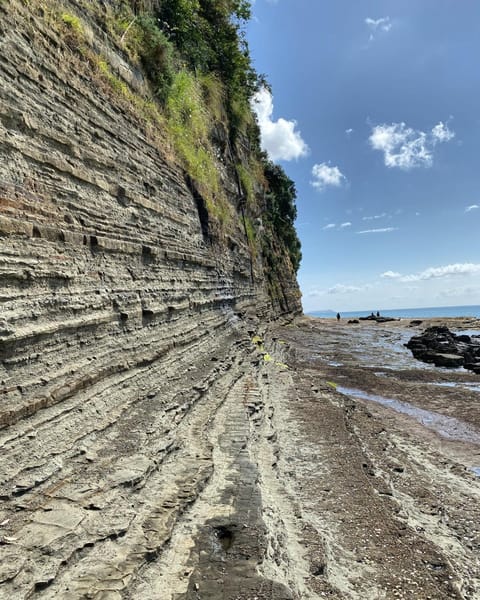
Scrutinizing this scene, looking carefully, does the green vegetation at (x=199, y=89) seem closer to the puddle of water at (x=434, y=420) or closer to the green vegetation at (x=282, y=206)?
the green vegetation at (x=282, y=206)

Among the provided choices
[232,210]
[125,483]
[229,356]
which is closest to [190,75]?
[232,210]

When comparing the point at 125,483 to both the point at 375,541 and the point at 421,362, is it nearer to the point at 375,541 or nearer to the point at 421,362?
the point at 375,541

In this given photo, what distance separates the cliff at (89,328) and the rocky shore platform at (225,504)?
0.03 m

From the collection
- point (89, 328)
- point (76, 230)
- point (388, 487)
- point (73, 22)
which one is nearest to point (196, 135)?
point (73, 22)

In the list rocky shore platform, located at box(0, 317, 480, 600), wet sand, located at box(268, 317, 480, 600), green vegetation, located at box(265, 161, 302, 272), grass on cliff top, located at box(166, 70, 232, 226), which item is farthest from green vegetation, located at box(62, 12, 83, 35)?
green vegetation, located at box(265, 161, 302, 272)

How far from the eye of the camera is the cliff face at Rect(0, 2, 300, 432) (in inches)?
207

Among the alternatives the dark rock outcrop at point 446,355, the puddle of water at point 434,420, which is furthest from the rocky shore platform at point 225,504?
the dark rock outcrop at point 446,355

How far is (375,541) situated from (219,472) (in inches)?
90.6

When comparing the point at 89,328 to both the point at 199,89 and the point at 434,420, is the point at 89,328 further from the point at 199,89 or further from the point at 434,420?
the point at 199,89

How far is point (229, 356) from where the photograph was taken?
12.2 meters

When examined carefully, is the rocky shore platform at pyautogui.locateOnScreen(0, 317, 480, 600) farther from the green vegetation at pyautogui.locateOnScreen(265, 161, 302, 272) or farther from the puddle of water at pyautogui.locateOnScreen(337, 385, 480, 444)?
the green vegetation at pyautogui.locateOnScreen(265, 161, 302, 272)

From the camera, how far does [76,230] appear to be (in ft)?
21.8

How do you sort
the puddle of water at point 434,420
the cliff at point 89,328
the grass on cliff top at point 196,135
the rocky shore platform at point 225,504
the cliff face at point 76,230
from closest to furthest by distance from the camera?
the rocky shore platform at point 225,504 → the cliff at point 89,328 → the cliff face at point 76,230 → the puddle of water at point 434,420 → the grass on cliff top at point 196,135

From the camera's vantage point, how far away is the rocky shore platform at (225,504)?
3.54m
